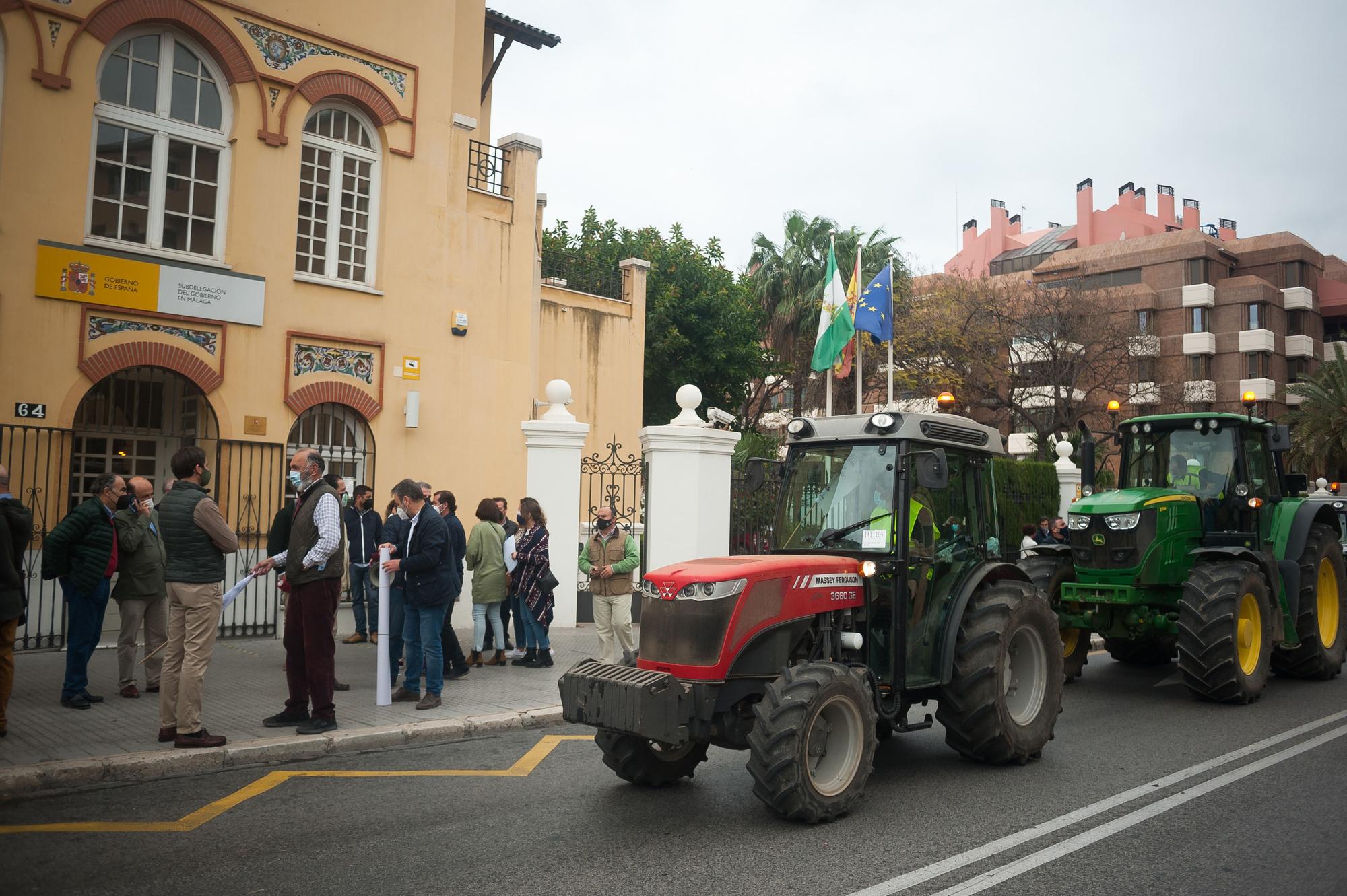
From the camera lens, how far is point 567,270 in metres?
23.1

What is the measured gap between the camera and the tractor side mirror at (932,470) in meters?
6.08

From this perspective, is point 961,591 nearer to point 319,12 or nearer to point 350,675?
point 350,675

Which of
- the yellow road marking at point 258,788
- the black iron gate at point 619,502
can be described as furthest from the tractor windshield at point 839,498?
the black iron gate at point 619,502

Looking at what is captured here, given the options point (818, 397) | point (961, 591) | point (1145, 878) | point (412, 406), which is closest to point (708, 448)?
point (412, 406)

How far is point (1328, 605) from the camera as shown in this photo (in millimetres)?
11117

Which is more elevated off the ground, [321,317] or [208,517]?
[321,317]

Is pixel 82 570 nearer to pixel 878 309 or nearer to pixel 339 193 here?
pixel 339 193

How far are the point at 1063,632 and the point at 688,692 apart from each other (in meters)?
6.34

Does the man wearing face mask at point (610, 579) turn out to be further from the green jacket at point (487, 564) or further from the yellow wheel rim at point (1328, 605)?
the yellow wheel rim at point (1328, 605)

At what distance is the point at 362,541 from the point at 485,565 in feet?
6.49

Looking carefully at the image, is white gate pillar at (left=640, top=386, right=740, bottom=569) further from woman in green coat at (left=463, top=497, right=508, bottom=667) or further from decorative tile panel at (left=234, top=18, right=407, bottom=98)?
decorative tile panel at (left=234, top=18, right=407, bottom=98)

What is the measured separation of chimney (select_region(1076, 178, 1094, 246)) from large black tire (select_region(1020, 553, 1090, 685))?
1996 inches

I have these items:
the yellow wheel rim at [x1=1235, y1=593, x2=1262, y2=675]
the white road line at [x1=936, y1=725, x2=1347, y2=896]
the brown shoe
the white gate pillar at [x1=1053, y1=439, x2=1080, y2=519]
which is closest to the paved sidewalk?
the brown shoe

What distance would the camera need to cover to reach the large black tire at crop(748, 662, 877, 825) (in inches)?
205
